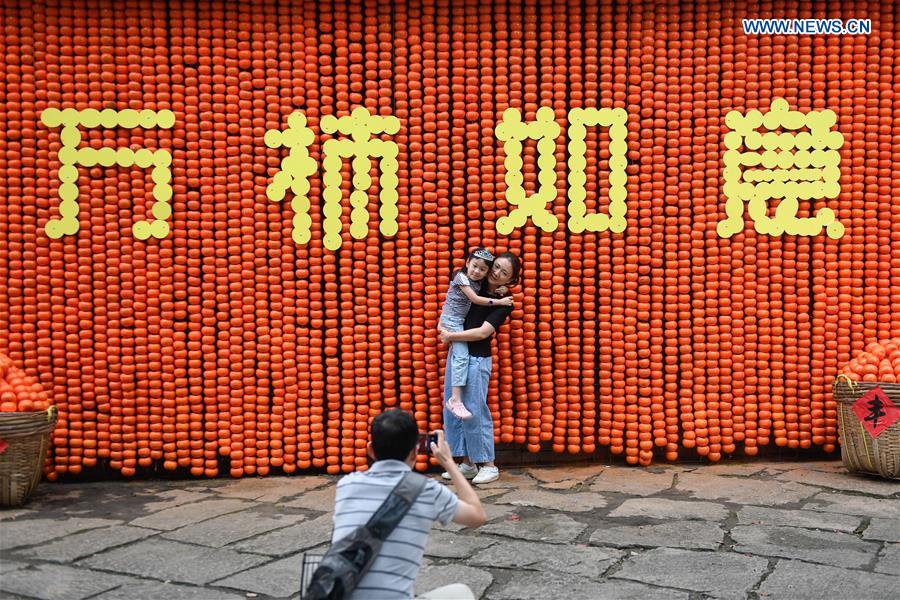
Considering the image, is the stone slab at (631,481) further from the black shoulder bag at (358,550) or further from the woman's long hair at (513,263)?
the black shoulder bag at (358,550)

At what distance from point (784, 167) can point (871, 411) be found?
1810mm

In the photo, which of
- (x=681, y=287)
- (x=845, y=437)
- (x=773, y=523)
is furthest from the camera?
(x=681, y=287)

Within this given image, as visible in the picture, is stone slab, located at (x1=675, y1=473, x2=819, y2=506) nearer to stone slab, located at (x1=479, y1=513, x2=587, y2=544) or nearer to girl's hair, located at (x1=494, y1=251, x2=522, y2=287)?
stone slab, located at (x1=479, y1=513, x2=587, y2=544)

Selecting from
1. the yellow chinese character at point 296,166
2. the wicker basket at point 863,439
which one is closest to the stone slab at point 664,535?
the wicker basket at point 863,439

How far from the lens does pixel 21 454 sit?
19.0 ft

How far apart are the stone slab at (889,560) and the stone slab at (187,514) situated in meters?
3.53

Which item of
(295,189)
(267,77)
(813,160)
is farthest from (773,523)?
(267,77)

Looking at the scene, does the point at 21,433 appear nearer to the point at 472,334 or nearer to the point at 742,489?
the point at 472,334

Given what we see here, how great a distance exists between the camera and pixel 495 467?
6.66 meters

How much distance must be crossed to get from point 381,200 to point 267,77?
3.84 ft

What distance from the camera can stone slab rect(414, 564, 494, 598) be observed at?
425 centimetres

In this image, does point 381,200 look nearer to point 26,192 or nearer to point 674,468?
point 26,192

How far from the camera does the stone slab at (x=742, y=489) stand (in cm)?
591

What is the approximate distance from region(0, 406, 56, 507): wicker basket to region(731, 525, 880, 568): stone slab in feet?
13.5
